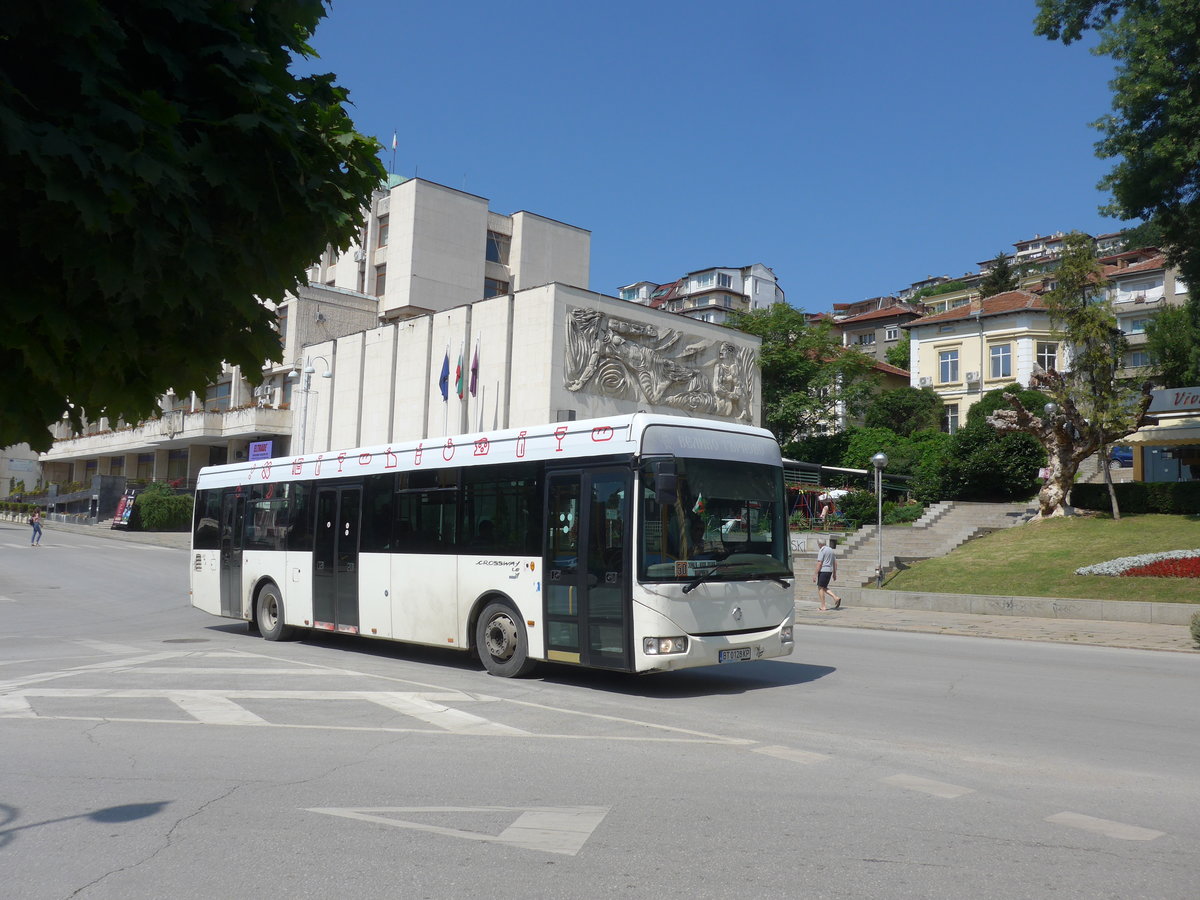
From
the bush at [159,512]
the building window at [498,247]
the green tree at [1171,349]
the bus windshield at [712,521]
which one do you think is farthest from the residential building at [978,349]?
the bus windshield at [712,521]

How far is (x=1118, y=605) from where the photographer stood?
2041 centimetres

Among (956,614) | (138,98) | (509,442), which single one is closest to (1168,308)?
(956,614)

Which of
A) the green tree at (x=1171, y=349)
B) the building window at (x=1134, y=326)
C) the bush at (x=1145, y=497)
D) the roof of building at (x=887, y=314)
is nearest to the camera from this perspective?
the bush at (x=1145, y=497)

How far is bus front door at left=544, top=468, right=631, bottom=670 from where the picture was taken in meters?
10.5

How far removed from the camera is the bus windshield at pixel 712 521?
10.4m

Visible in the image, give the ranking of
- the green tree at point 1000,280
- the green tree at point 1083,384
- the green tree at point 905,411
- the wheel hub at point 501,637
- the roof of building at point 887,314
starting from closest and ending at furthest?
the wheel hub at point 501,637, the green tree at point 1083,384, the green tree at point 905,411, the green tree at point 1000,280, the roof of building at point 887,314

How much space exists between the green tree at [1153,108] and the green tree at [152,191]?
85.8 ft

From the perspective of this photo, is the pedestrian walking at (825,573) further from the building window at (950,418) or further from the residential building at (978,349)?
the building window at (950,418)

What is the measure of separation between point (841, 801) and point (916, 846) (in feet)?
3.18

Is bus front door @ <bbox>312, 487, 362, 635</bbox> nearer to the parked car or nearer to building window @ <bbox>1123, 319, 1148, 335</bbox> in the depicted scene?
the parked car

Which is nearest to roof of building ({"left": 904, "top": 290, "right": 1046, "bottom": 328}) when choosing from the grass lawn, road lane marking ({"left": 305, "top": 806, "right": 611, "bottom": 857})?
the grass lawn

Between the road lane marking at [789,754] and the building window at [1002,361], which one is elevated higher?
the building window at [1002,361]

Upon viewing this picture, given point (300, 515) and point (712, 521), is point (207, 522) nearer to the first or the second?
point (300, 515)

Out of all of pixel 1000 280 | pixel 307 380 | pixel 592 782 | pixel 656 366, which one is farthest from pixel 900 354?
pixel 592 782
